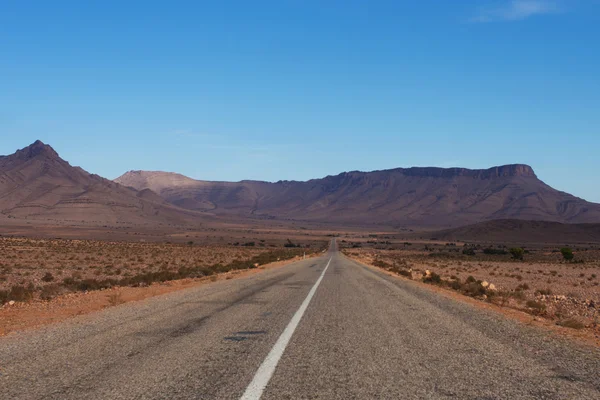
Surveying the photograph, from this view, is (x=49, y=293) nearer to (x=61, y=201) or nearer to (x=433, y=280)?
(x=433, y=280)

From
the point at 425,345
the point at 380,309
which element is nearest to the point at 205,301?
the point at 380,309

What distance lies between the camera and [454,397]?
5988 millimetres

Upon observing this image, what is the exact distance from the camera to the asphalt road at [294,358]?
6266 millimetres

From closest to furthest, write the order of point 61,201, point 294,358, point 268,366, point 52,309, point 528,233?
point 268,366 → point 294,358 → point 52,309 → point 528,233 → point 61,201

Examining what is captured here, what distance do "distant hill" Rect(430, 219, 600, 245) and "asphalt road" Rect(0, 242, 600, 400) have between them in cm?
13769

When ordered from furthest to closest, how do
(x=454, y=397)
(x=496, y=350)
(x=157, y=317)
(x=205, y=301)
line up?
(x=205, y=301) < (x=157, y=317) < (x=496, y=350) < (x=454, y=397)

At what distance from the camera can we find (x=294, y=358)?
25.8 feet

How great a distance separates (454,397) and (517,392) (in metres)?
0.82

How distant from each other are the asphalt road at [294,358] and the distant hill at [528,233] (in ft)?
452

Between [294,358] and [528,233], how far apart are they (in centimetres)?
14919

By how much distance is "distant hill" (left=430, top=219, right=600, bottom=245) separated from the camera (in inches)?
5408

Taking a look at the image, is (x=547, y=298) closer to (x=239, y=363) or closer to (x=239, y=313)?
(x=239, y=313)

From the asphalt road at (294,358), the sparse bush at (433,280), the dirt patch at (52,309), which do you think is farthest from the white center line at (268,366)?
the sparse bush at (433,280)

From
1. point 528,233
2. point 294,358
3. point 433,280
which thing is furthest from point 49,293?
point 528,233
